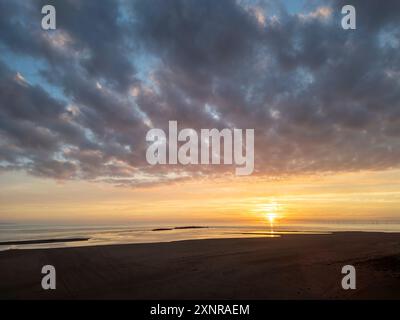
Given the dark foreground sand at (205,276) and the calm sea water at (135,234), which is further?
the calm sea water at (135,234)

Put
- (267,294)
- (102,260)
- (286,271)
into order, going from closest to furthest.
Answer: (267,294) < (286,271) < (102,260)

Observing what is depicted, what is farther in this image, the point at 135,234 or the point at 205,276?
the point at 135,234

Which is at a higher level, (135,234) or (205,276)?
(135,234)

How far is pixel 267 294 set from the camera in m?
14.3

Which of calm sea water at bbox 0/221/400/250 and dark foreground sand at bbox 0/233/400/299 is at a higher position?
calm sea water at bbox 0/221/400/250

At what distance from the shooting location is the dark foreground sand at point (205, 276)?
1440 cm

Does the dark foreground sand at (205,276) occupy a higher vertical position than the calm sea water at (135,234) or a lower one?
lower

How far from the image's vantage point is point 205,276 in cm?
1773

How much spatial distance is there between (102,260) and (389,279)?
19.3 metres

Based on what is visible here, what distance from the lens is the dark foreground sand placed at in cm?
1440

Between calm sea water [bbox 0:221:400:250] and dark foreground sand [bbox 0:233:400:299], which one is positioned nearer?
dark foreground sand [bbox 0:233:400:299]
